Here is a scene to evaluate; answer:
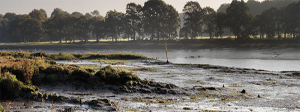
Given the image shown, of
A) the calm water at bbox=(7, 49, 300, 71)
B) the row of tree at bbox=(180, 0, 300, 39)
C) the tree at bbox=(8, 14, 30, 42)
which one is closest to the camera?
the calm water at bbox=(7, 49, 300, 71)

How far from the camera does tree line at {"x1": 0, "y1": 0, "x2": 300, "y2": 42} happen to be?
328ft

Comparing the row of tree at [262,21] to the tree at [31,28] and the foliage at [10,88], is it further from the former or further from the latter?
the tree at [31,28]

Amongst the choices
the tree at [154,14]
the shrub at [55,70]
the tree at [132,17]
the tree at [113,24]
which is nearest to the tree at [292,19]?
the tree at [154,14]

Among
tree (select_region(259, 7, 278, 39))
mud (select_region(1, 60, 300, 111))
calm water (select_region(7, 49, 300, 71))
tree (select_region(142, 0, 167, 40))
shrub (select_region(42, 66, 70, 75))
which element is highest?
tree (select_region(142, 0, 167, 40))

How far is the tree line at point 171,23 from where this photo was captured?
99875mm

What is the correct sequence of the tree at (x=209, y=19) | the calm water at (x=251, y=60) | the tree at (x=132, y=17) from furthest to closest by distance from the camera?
1. the tree at (x=132, y=17)
2. the tree at (x=209, y=19)
3. the calm water at (x=251, y=60)

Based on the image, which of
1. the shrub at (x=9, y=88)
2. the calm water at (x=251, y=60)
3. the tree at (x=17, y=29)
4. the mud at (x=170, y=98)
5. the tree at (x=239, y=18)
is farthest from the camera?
the tree at (x=17, y=29)

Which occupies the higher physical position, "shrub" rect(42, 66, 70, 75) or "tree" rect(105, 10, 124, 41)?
"tree" rect(105, 10, 124, 41)

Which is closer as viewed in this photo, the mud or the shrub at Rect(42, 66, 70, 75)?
the mud

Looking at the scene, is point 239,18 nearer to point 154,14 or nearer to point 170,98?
point 154,14

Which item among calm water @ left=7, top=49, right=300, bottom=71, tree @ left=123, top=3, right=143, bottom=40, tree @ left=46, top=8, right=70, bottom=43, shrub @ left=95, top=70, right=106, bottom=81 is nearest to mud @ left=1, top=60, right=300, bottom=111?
shrub @ left=95, top=70, right=106, bottom=81

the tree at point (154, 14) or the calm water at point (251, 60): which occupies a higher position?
the tree at point (154, 14)

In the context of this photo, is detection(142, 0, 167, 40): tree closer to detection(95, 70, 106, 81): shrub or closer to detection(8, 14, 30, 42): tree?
detection(8, 14, 30, 42): tree

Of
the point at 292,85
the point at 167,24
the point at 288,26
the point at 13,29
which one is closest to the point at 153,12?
the point at 167,24
